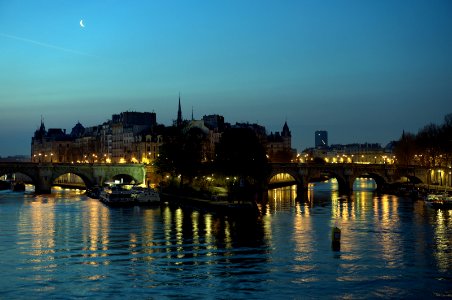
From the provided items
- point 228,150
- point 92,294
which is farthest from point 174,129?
point 92,294

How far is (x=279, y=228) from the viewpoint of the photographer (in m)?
57.6

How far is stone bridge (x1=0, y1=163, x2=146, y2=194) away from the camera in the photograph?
109 m

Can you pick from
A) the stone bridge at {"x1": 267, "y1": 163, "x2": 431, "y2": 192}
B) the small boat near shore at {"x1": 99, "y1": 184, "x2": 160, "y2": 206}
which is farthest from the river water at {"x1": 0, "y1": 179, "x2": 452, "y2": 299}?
the stone bridge at {"x1": 267, "y1": 163, "x2": 431, "y2": 192}

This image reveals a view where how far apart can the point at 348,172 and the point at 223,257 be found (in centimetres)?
8222

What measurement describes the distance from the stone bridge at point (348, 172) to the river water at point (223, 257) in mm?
46397

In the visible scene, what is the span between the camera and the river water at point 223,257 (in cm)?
3350

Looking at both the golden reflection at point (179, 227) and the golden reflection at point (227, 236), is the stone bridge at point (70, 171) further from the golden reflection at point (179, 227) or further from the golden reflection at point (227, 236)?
the golden reflection at point (227, 236)

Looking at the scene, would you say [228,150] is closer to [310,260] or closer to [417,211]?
[417,211]

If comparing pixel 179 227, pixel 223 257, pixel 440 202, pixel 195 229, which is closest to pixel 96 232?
pixel 179 227

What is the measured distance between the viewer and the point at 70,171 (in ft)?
377

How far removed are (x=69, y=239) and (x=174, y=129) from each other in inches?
2610

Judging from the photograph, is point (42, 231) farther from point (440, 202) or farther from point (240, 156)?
point (440, 202)

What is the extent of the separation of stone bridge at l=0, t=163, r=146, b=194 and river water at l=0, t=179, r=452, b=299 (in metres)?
40.8

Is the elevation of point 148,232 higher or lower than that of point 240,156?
lower
